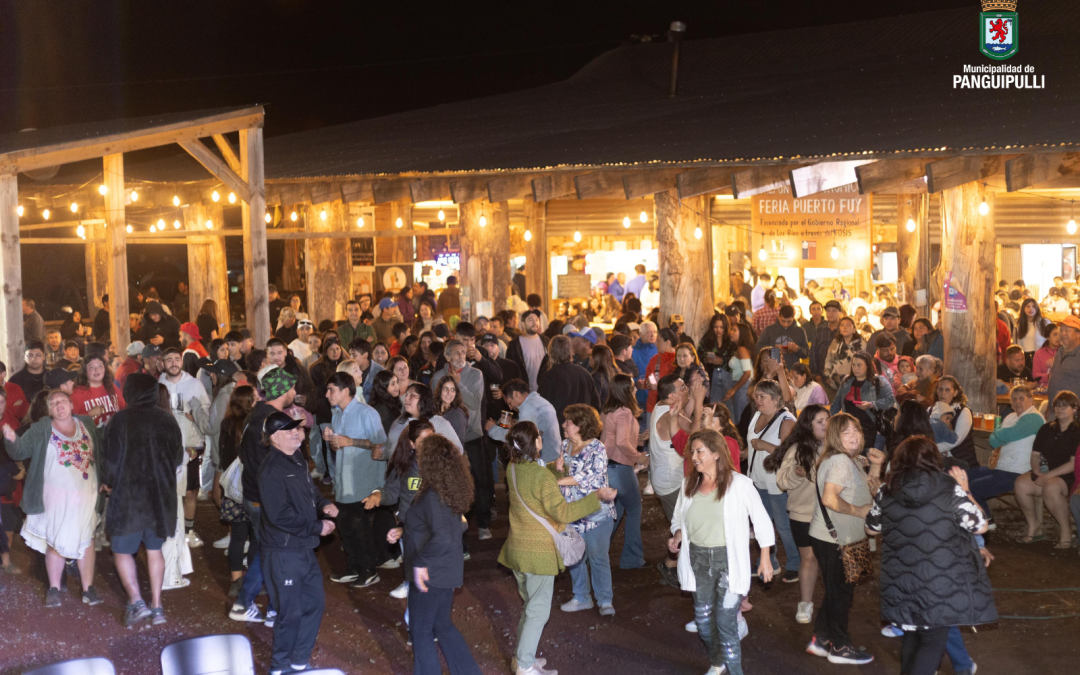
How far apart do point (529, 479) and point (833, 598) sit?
6.38ft

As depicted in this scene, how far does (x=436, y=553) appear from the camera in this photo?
17.3 ft

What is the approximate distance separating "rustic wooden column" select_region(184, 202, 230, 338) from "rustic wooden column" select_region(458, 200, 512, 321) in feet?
15.1

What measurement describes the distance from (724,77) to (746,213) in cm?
314

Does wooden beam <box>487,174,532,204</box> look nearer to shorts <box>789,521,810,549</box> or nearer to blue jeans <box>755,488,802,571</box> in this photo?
blue jeans <box>755,488,802,571</box>

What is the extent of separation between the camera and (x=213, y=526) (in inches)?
356

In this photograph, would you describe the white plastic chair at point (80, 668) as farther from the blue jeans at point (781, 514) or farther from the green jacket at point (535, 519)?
the blue jeans at point (781, 514)

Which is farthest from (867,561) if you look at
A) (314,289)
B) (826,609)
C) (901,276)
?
(901,276)

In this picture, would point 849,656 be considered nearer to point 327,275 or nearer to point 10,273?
point 10,273

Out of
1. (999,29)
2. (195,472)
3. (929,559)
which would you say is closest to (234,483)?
(195,472)

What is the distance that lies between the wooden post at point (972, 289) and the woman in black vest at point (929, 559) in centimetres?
698

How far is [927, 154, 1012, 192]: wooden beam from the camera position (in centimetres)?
1063

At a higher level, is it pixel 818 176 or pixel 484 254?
pixel 818 176

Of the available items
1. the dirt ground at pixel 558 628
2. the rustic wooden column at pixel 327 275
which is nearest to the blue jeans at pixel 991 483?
the dirt ground at pixel 558 628

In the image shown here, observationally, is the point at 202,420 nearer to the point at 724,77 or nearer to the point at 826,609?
the point at 826,609
